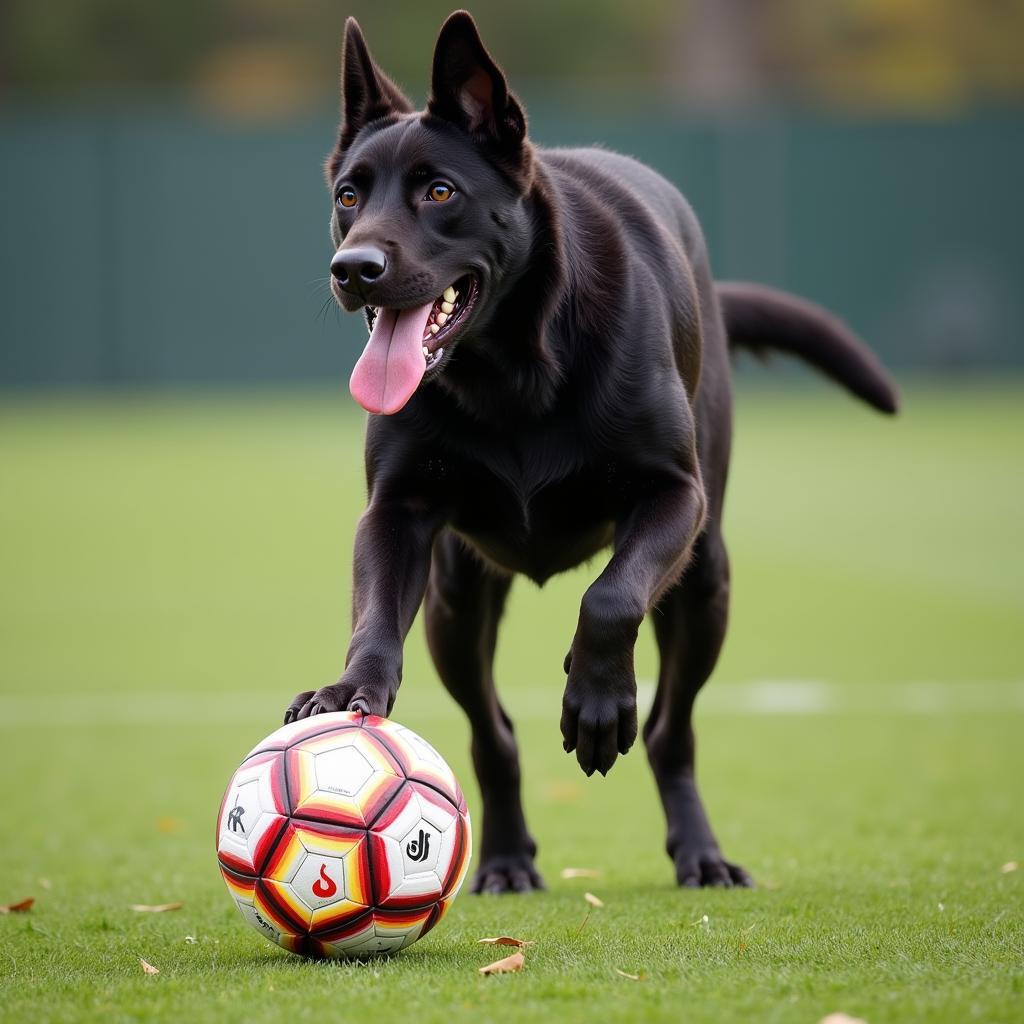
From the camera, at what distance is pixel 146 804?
621cm

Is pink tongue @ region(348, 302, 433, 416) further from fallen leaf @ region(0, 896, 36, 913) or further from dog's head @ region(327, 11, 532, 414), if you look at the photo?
fallen leaf @ region(0, 896, 36, 913)

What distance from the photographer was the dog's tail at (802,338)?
5.82 metres

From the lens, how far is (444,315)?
4109 mm

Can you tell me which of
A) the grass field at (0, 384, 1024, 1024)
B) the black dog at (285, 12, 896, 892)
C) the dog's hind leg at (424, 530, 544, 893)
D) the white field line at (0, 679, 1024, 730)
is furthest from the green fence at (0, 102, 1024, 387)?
the black dog at (285, 12, 896, 892)

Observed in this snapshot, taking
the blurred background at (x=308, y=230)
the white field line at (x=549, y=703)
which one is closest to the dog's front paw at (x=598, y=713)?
the white field line at (x=549, y=703)

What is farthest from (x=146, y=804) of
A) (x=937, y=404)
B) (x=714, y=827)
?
(x=937, y=404)

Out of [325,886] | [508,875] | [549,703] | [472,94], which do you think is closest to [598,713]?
[325,886]

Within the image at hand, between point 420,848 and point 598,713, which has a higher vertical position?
point 598,713

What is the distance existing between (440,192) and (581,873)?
2.08m

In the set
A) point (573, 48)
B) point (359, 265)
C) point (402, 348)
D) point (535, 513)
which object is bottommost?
point (535, 513)

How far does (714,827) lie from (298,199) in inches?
821

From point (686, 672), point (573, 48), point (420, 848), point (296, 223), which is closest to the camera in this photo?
point (420, 848)

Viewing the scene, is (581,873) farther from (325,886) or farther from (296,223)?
(296,223)

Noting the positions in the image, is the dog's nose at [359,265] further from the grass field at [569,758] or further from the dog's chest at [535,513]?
the grass field at [569,758]
